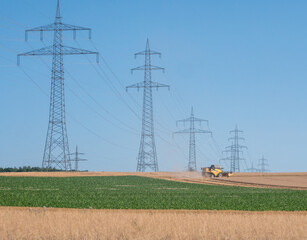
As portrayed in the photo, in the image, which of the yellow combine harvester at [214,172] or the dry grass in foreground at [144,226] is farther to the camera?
the yellow combine harvester at [214,172]

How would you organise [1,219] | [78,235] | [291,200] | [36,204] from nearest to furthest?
[78,235] → [1,219] → [36,204] → [291,200]

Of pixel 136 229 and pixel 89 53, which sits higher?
pixel 89 53

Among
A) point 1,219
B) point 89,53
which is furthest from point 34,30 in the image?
point 1,219

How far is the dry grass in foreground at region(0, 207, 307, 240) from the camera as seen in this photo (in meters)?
20.9

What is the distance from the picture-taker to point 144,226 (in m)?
23.2

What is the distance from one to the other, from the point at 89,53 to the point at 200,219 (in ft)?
126

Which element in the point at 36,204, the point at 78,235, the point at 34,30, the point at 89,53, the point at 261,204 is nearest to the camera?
the point at 78,235

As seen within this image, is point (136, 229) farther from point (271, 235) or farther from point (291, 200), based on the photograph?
point (291, 200)

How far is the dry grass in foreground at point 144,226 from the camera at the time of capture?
822 inches

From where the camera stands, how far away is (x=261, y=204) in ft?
127

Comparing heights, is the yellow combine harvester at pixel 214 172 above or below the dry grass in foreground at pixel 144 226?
above

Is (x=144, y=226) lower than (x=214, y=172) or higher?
lower

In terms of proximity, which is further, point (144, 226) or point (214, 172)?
point (214, 172)

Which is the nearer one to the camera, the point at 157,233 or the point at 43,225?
the point at 157,233
